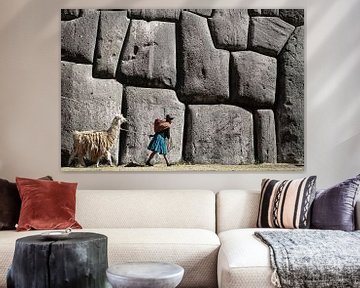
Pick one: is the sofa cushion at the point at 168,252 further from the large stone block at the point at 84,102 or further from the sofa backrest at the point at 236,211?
the large stone block at the point at 84,102

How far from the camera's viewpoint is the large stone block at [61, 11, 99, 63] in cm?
464

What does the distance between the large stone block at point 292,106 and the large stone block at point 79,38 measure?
5.11 feet

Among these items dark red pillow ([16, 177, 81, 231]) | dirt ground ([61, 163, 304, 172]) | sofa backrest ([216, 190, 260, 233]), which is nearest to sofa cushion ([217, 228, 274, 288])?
sofa backrest ([216, 190, 260, 233])

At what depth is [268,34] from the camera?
15.2 feet

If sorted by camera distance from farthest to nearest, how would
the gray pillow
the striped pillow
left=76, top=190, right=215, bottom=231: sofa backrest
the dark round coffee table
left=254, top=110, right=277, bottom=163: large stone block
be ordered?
left=254, top=110, right=277, bottom=163: large stone block
left=76, top=190, right=215, bottom=231: sofa backrest
the striped pillow
the gray pillow
the dark round coffee table

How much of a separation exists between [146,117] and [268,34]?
1.19m

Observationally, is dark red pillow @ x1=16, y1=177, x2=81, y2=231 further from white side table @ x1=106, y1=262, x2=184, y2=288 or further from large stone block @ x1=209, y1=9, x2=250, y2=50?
large stone block @ x1=209, y1=9, x2=250, y2=50

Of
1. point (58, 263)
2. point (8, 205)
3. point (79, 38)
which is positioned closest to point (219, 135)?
point (79, 38)

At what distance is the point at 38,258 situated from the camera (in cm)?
276

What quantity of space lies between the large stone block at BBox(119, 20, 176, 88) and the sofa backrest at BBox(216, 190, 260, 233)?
1.05 meters

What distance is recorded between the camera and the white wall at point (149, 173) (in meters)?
4.62

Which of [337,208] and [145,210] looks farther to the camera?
[145,210]

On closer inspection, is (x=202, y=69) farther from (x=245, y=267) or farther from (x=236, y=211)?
(x=245, y=267)

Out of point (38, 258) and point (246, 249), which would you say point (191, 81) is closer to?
point (246, 249)
